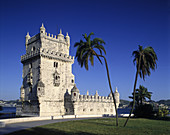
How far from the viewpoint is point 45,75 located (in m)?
40.3

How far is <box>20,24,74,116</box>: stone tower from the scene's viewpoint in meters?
39.3

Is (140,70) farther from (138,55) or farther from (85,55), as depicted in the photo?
(85,55)

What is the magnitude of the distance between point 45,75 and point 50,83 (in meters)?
2.16

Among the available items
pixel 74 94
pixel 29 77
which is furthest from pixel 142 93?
pixel 29 77

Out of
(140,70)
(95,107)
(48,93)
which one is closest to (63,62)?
(48,93)

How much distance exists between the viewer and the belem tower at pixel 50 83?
39594 millimetres

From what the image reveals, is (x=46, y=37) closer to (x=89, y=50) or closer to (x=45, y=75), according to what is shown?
(x=45, y=75)

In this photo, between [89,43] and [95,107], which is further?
[95,107]

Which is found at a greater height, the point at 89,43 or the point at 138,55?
the point at 89,43

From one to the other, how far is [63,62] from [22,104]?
44.7 feet

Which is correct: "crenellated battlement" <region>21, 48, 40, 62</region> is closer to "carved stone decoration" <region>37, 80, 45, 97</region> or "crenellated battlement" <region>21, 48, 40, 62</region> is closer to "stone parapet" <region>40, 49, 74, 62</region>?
"stone parapet" <region>40, 49, 74, 62</region>

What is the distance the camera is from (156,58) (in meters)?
23.7

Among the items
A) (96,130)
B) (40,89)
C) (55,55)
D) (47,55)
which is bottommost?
(96,130)

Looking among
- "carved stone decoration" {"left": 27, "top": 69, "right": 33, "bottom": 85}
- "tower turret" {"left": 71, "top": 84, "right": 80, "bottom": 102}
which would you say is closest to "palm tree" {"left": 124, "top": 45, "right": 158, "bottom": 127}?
"tower turret" {"left": 71, "top": 84, "right": 80, "bottom": 102}
